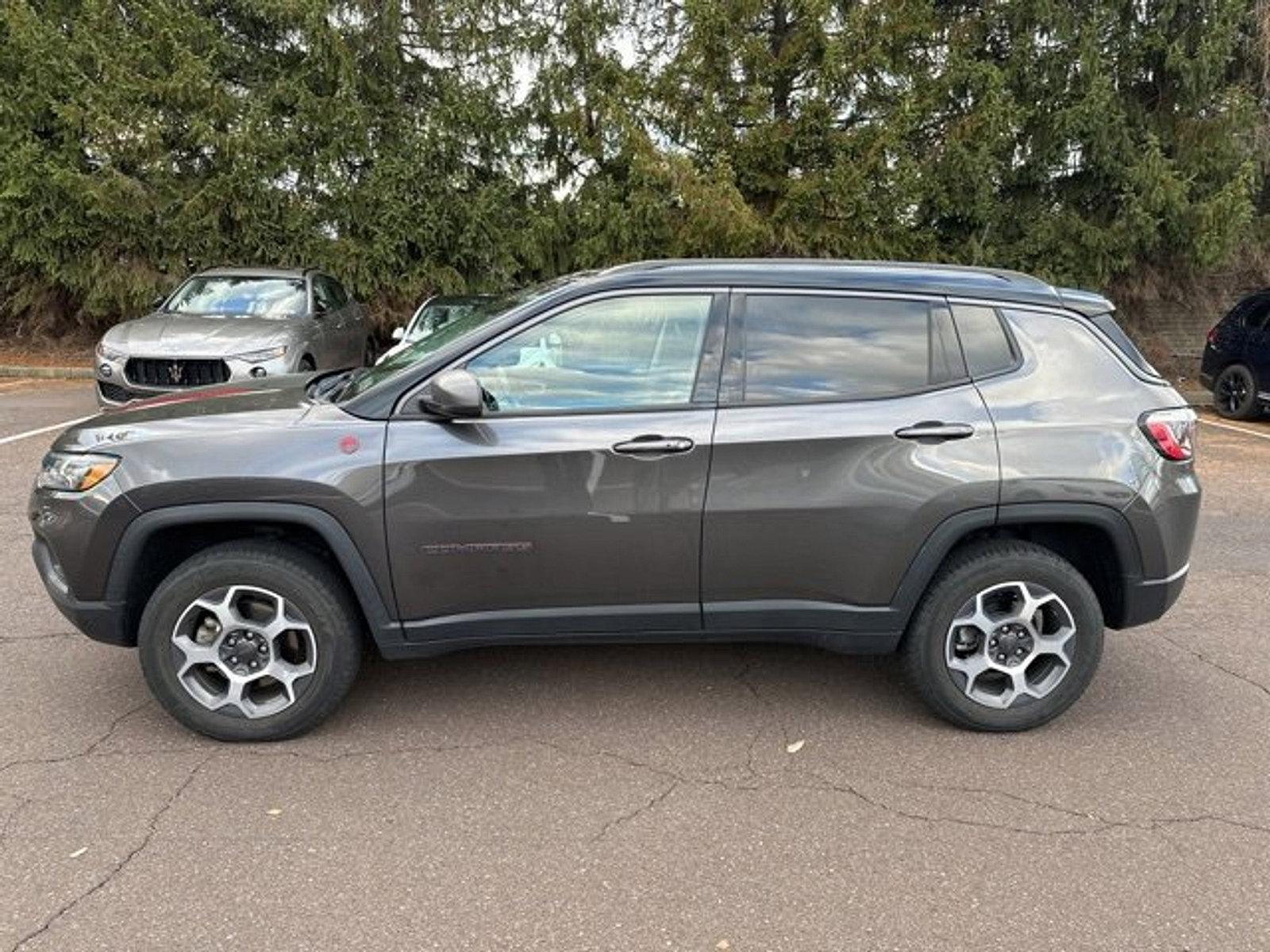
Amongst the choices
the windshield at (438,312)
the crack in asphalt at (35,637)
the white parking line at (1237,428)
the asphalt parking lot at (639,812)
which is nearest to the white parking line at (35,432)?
the windshield at (438,312)

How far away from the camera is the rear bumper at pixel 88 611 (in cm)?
324

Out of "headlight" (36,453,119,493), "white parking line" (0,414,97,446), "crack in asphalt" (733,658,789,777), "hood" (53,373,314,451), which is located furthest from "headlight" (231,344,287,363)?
"crack in asphalt" (733,658,789,777)

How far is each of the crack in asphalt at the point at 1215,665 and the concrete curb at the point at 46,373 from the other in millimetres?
14142

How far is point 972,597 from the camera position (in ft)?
11.1

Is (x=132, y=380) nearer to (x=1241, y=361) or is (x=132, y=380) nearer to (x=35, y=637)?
(x=35, y=637)

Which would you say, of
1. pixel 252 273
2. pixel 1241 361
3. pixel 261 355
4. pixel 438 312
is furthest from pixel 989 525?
pixel 1241 361

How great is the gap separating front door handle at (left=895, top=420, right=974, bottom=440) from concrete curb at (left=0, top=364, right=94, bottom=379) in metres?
13.7

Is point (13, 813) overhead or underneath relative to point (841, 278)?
underneath

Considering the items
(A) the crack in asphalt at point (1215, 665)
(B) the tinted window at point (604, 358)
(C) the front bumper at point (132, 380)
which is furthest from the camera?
(C) the front bumper at point (132, 380)

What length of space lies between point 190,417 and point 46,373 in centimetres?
1265

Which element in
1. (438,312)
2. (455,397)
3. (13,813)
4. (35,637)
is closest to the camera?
(13,813)

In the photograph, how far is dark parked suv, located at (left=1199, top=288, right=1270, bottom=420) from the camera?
10.9 m

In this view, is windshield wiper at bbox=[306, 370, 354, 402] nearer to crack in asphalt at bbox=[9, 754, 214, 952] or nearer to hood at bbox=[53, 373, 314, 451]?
hood at bbox=[53, 373, 314, 451]

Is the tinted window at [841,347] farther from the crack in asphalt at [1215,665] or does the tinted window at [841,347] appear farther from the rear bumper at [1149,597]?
the crack in asphalt at [1215,665]
